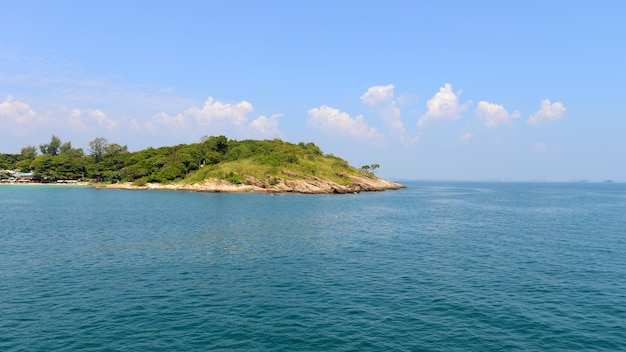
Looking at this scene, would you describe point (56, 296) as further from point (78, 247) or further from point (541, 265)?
point (541, 265)

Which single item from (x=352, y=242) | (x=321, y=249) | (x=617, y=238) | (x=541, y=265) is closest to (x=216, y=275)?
(x=321, y=249)

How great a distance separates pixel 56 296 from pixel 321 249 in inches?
1352

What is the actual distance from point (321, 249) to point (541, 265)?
30778 millimetres

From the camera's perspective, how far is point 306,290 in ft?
122

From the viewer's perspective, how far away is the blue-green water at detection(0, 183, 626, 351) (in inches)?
1056

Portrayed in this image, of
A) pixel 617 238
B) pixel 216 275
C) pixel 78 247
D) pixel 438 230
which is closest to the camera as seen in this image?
pixel 216 275

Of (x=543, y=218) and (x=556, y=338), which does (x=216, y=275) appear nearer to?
(x=556, y=338)

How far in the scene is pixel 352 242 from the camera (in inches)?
2446

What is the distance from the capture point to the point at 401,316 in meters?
30.8

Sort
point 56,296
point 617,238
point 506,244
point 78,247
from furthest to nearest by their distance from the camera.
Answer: point 617,238 < point 506,244 < point 78,247 < point 56,296

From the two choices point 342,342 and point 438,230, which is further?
point 438,230

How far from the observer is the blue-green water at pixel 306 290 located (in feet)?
88.0

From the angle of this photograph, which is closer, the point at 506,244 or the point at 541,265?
the point at 541,265

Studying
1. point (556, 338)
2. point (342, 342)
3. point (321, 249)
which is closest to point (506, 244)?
point (321, 249)
